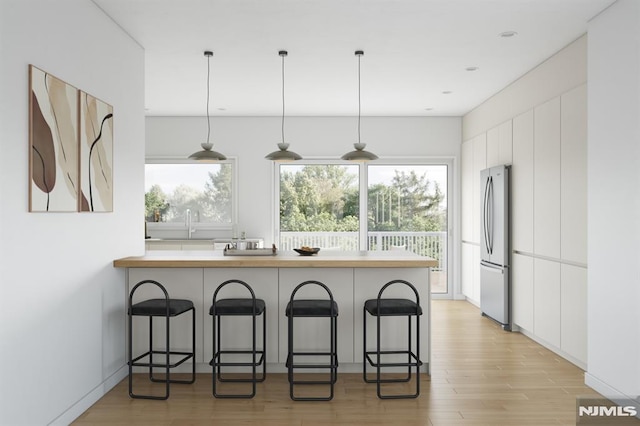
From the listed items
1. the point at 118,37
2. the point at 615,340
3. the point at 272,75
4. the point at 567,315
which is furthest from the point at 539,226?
the point at 118,37

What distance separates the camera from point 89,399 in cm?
351

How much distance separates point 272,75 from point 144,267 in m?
2.55

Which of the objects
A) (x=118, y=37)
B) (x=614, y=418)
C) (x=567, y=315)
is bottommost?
(x=614, y=418)

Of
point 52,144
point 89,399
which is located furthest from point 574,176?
point 89,399

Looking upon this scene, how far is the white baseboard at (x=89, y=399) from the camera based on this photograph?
315cm

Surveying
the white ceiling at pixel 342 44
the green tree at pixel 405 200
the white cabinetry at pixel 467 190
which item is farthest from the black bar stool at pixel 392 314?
the green tree at pixel 405 200

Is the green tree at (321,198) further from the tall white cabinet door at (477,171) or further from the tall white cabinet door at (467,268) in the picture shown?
the tall white cabinet door at (477,171)

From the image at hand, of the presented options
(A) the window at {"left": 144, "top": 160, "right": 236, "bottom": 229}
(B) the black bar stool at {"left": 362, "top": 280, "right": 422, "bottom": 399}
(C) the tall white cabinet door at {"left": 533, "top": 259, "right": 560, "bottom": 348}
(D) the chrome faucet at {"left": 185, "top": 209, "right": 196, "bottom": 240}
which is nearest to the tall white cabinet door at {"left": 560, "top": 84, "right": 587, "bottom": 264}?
(C) the tall white cabinet door at {"left": 533, "top": 259, "right": 560, "bottom": 348}

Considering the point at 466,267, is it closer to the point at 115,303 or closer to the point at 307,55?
the point at 307,55

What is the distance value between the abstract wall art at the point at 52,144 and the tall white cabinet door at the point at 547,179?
4.05m

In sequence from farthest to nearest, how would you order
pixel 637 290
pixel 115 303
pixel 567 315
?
pixel 567 315 → pixel 115 303 → pixel 637 290

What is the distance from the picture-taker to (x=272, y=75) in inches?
217

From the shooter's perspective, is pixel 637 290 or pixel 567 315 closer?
pixel 637 290

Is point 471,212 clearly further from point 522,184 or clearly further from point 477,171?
point 522,184
